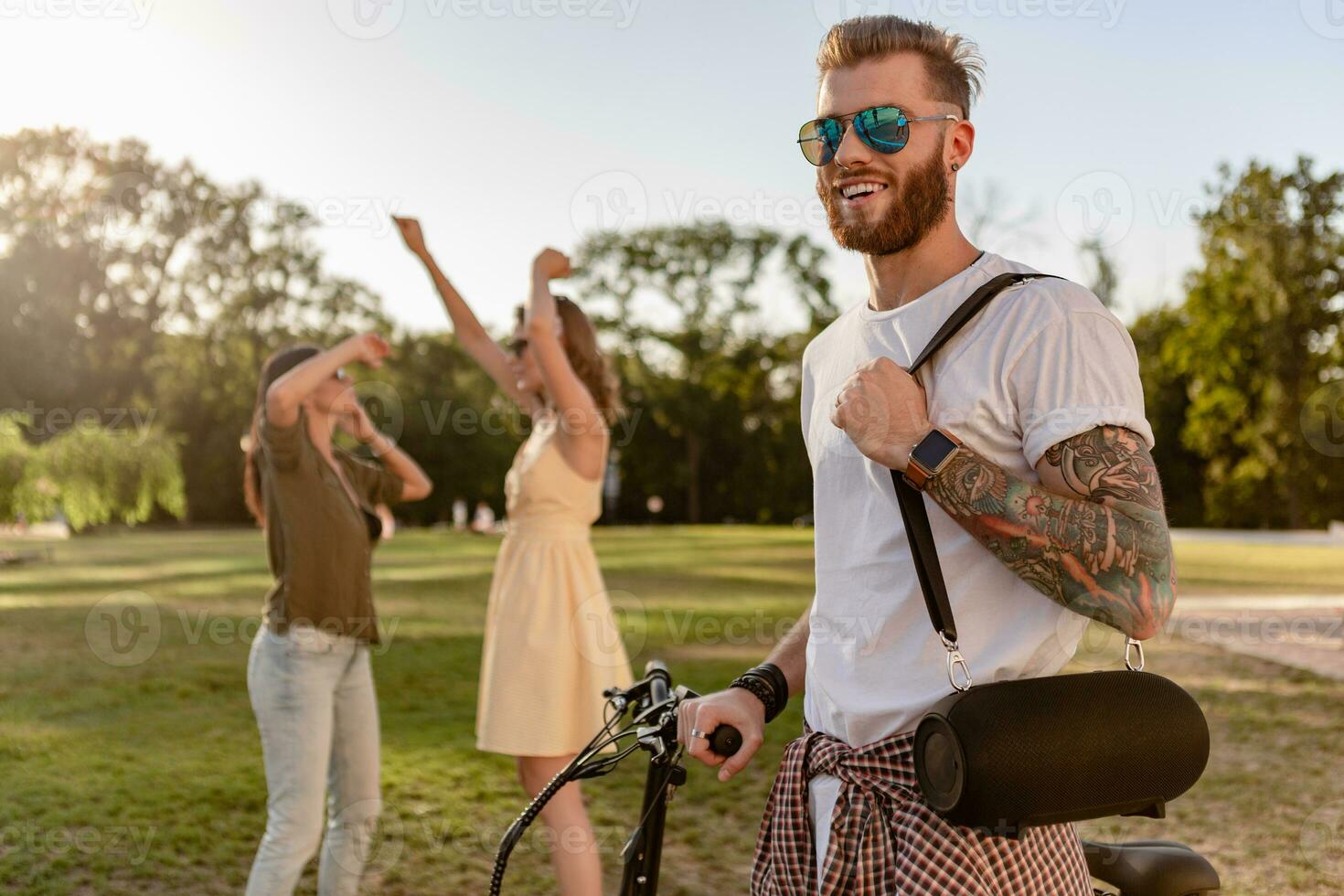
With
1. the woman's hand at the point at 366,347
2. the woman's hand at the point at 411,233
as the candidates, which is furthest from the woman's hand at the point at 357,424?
the woman's hand at the point at 411,233

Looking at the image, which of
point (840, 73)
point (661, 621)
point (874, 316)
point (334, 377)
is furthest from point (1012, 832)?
point (661, 621)

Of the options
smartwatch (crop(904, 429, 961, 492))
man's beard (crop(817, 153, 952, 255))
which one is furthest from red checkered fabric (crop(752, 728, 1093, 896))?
man's beard (crop(817, 153, 952, 255))

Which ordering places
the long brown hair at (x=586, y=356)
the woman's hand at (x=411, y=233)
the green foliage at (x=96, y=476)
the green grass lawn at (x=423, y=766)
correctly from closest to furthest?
the woman's hand at (x=411, y=233), the long brown hair at (x=586, y=356), the green grass lawn at (x=423, y=766), the green foliage at (x=96, y=476)

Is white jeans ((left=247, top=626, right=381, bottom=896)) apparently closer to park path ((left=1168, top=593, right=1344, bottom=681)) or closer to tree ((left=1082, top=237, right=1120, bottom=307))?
park path ((left=1168, top=593, right=1344, bottom=681))

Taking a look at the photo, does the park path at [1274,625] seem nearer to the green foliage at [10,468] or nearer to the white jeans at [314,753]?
the white jeans at [314,753]

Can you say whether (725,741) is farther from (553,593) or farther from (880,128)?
(553,593)

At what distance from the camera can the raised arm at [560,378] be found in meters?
4.66

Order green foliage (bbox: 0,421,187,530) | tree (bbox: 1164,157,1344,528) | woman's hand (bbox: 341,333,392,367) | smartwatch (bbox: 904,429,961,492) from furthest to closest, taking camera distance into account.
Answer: tree (bbox: 1164,157,1344,528) < green foliage (bbox: 0,421,187,530) < woman's hand (bbox: 341,333,392,367) < smartwatch (bbox: 904,429,961,492)

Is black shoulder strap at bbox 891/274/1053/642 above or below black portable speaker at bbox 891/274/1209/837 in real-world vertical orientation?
above

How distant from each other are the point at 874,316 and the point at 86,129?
67.0m

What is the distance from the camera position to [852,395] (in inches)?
74.2

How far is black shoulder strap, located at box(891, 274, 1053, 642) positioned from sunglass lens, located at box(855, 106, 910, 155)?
1.06ft

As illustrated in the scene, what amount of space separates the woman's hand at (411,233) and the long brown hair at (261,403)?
589 millimetres

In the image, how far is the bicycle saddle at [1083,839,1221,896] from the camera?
7.80ft
